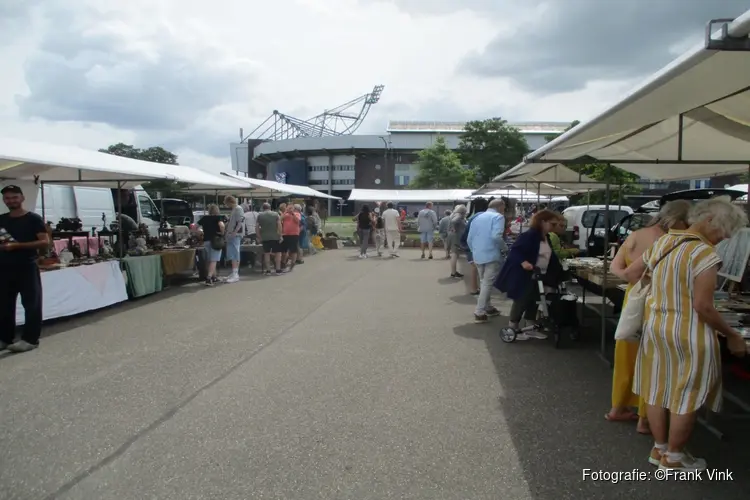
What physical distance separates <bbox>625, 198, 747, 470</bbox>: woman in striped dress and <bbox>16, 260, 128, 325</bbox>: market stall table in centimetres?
718

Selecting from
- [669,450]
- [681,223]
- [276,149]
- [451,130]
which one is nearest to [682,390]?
[669,450]

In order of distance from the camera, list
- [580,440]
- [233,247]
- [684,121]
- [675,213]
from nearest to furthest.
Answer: [675,213], [580,440], [684,121], [233,247]

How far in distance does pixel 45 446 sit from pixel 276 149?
299 ft

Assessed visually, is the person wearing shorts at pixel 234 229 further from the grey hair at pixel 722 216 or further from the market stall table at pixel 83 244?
the grey hair at pixel 722 216

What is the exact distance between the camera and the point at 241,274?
13.6m

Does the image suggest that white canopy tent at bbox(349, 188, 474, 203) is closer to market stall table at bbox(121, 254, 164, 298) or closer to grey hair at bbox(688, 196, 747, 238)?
market stall table at bbox(121, 254, 164, 298)

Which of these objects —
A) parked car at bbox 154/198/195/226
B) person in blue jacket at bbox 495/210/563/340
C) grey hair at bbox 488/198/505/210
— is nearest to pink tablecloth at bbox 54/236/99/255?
grey hair at bbox 488/198/505/210

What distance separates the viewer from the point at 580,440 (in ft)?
12.5

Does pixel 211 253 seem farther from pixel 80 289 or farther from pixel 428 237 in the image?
pixel 428 237

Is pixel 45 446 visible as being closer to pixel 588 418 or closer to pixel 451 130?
pixel 588 418

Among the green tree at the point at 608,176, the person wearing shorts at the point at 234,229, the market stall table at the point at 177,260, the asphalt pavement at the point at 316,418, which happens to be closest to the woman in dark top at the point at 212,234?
the person wearing shorts at the point at 234,229

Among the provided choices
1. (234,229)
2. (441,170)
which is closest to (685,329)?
(234,229)

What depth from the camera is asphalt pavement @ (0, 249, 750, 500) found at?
10.6 feet

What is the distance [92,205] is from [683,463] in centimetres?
1590
